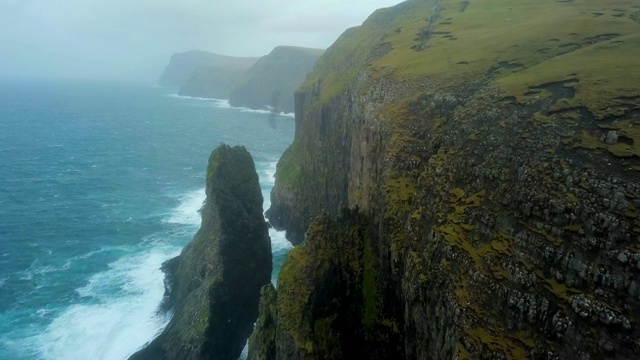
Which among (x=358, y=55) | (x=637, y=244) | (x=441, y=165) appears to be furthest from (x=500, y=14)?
(x=637, y=244)

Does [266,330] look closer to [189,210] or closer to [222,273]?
[222,273]

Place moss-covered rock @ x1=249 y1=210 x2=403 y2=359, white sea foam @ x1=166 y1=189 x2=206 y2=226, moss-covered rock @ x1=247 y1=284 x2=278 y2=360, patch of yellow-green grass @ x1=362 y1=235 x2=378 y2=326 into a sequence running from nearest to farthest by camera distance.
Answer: moss-covered rock @ x1=249 y1=210 x2=403 y2=359
patch of yellow-green grass @ x1=362 y1=235 x2=378 y2=326
moss-covered rock @ x1=247 y1=284 x2=278 y2=360
white sea foam @ x1=166 y1=189 x2=206 y2=226

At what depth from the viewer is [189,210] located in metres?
81.5

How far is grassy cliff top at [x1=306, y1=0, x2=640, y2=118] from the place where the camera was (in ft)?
92.6

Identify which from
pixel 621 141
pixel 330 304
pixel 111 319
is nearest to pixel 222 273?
pixel 111 319

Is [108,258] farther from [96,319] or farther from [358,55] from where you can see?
[358,55]

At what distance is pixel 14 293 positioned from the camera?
52.1 metres

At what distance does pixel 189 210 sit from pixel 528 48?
65.9 metres

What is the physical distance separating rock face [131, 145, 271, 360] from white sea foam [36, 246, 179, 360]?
2.50m

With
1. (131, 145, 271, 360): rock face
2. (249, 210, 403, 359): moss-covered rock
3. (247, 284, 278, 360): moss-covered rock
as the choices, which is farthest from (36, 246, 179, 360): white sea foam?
(249, 210, 403, 359): moss-covered rock

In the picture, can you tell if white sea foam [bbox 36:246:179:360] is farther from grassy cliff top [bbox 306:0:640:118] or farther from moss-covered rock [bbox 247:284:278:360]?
grassy cliff top [bbox 306:0:640:118]

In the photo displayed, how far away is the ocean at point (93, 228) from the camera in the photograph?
4694 cm

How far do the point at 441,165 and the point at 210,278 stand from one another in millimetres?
29761

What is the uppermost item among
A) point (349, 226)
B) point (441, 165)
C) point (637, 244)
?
point (441, 165)
